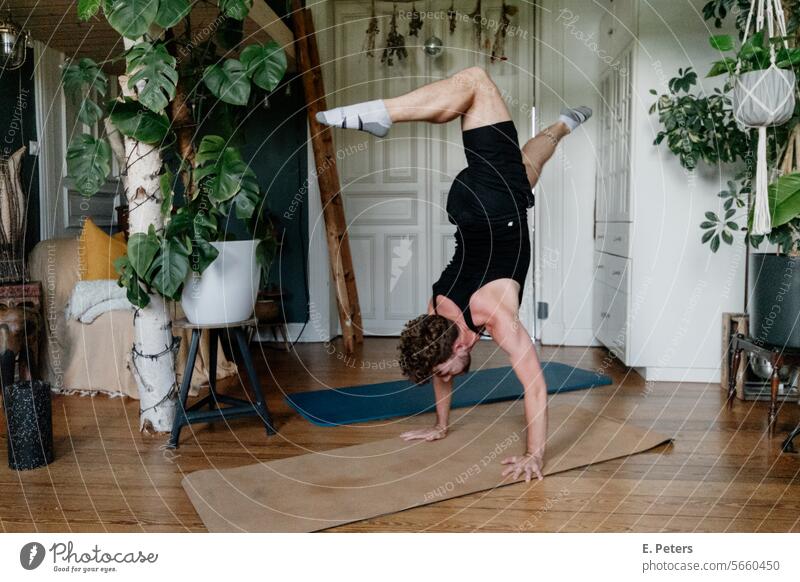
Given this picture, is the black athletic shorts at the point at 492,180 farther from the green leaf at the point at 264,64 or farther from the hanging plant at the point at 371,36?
the hanging plant at the point at 371,36

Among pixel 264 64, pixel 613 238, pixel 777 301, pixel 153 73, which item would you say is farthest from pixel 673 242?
pixel 153 73

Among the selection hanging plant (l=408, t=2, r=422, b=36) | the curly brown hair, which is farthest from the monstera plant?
hanging plant (l=408, t=2, r=422, b=36)

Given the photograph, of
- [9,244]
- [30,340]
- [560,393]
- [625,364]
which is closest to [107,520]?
[30,340]

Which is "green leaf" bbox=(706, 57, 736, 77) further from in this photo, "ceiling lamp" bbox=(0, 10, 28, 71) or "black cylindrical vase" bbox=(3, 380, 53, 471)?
"ceiling lamp" bbox=(0, 10, 28, 71)

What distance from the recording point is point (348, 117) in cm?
225

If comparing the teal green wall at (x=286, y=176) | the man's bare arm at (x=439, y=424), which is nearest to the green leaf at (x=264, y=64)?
the man's bare arm at (x=439, y=424)

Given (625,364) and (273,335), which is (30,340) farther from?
(625,364)

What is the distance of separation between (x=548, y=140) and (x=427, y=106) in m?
1.12

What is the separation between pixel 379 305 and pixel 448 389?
2.70 metres

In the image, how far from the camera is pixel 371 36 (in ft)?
16.7

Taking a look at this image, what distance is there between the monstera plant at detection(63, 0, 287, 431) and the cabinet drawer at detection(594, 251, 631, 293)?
2.01 metres

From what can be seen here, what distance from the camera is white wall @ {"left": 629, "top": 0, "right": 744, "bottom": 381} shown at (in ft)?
11.8

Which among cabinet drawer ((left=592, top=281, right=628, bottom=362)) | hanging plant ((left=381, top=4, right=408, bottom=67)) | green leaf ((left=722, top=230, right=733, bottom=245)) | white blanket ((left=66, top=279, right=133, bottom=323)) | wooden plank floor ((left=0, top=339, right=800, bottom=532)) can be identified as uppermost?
hanging plant ((left=381, top=4, right=408, bottom=67))

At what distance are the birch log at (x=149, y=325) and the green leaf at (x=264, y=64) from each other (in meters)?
0.46
